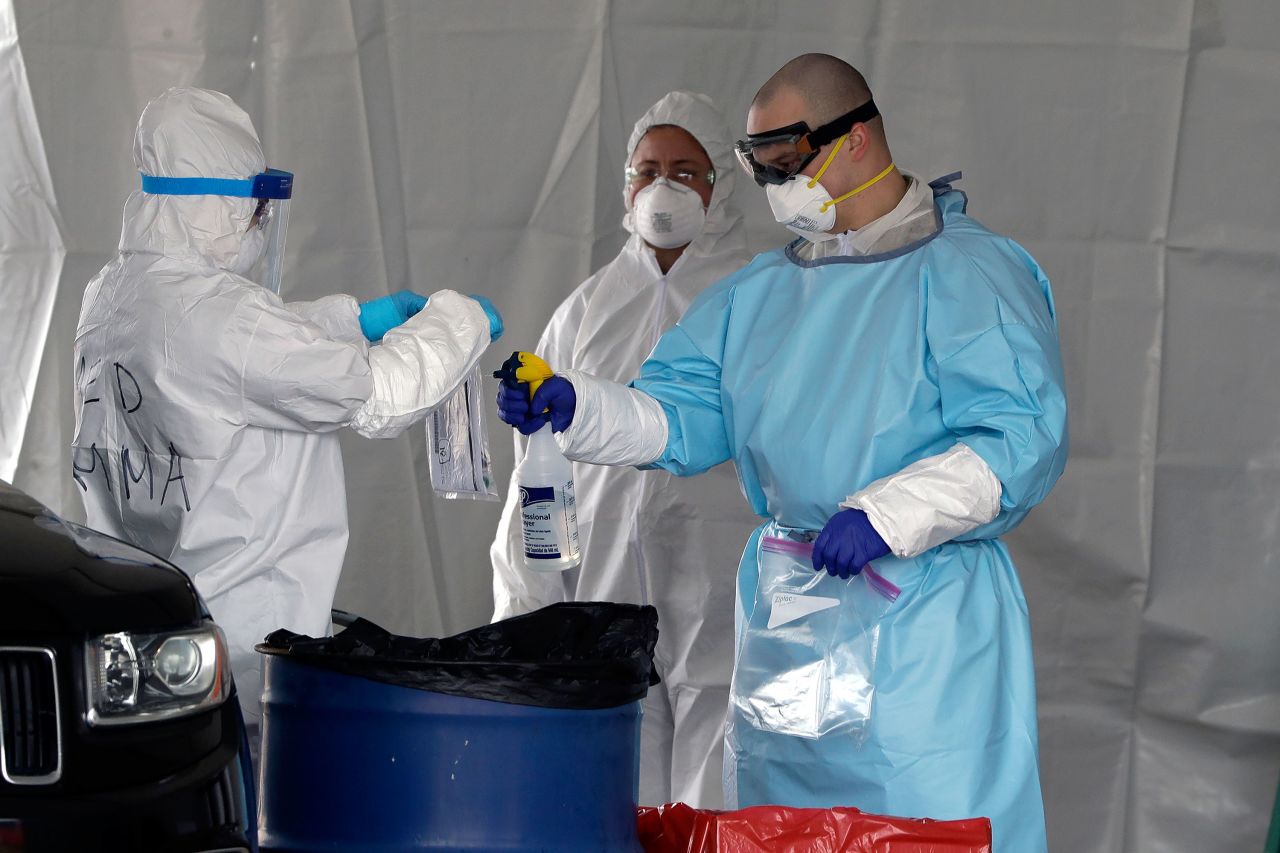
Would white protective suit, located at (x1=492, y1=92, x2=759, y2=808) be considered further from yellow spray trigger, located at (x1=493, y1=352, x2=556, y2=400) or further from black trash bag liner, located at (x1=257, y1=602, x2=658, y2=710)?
black trash bag liner, located at (x1=257, y1=602, x2=658, y2=710)

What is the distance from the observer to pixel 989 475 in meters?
1.92

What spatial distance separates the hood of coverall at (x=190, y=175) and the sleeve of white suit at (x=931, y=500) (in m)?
0.94

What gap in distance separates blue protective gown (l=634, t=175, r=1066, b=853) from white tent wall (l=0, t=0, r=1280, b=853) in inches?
48.8

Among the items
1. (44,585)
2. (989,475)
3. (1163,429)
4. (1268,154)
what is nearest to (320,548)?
(44,585)

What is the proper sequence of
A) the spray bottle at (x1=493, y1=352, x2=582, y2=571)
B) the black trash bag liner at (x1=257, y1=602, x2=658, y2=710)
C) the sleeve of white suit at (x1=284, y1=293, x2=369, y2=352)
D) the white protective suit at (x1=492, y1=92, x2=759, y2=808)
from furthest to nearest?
1. the white protective suit at (x1=492, y1=92, x2=759, y2=808)
2. the sleeve of white suit at (x1=284, y1=293, x2=369, y2=352)
3. the spray bottle at (x1=493, y1=352, x2=582, y2=571)
4. the black trash bag liner at (x1=257, y1=602, x2=658, y2=710)

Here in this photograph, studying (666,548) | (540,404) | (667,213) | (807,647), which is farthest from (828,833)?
(667,213)

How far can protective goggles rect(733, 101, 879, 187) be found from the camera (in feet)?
7.01

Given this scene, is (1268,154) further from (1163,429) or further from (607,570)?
(607,570)

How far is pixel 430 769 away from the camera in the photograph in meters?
1.65

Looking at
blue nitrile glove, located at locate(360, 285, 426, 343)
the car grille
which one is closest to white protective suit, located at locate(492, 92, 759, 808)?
blue nitrile glove, located at locate(360, 285, 426, 343)

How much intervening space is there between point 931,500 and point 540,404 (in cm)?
60

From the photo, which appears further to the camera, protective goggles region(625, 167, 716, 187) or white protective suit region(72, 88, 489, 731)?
protective goggles region(625, 167, 716, 187)

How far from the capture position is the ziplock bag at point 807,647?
2.01m

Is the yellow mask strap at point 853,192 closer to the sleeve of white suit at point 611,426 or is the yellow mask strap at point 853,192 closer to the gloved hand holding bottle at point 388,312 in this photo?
the sleeve of white suit at point 611,426
